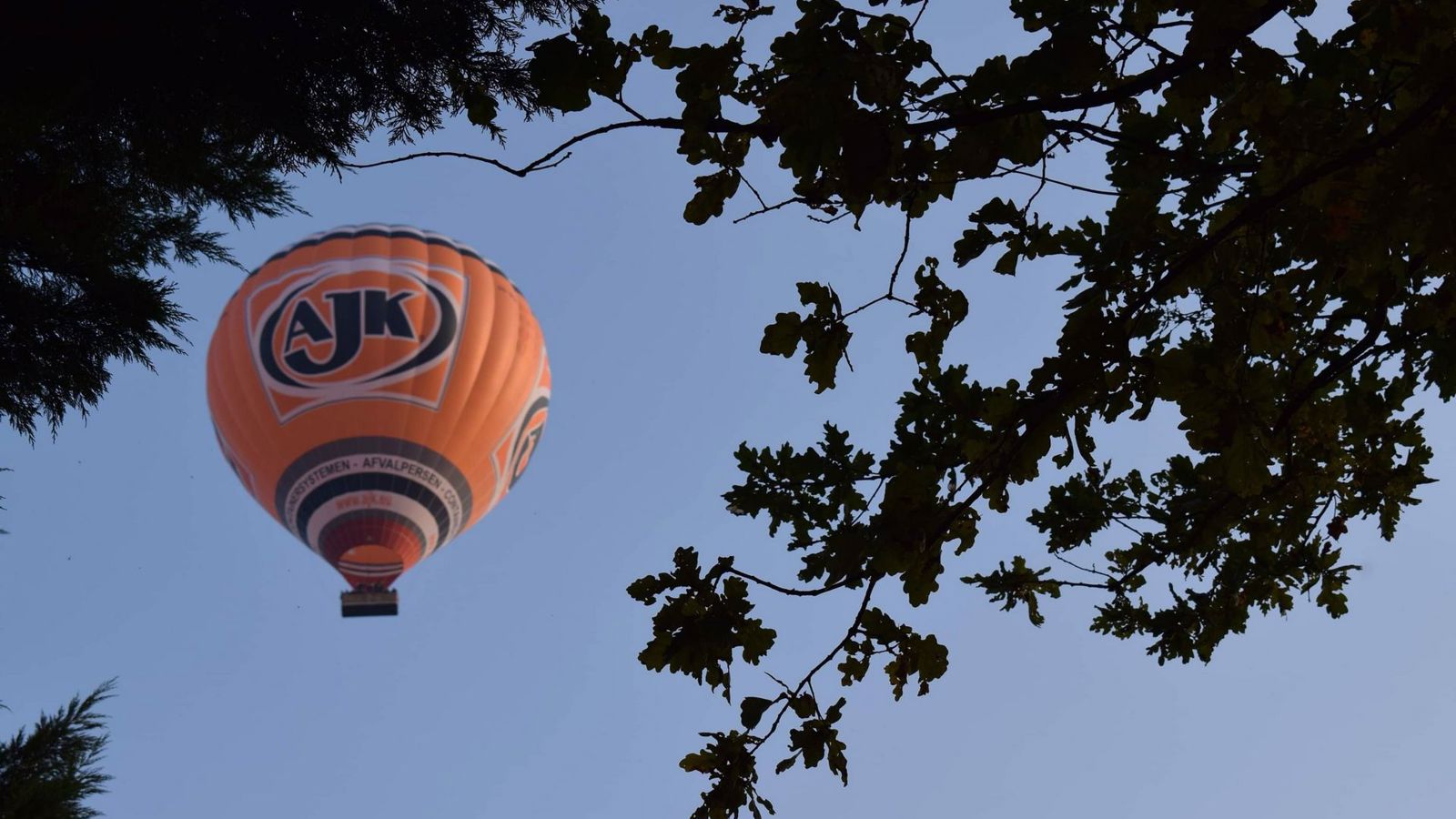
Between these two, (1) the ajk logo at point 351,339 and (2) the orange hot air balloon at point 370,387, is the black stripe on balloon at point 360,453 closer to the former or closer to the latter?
(2) the orange hot air balloon at point 370,387

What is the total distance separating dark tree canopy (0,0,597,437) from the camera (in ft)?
16.6

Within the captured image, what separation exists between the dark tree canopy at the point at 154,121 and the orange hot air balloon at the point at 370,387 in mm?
20678

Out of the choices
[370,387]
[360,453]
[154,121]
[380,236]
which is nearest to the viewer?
[154,121]

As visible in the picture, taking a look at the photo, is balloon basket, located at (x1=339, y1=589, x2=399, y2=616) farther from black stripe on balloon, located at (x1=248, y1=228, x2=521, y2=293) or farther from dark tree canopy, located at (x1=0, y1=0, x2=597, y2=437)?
dark tree canopy, located at (x1=0, y1=0, x2=597, y2=437)

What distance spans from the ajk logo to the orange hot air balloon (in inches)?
1.0

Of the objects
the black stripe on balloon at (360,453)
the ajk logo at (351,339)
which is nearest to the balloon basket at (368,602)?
the black stripe on balloon at (360,453)


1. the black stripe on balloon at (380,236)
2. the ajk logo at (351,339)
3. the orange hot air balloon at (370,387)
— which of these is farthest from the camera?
the black stripe on balloon at (380,236)

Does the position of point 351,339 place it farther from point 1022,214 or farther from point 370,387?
point 1022,214

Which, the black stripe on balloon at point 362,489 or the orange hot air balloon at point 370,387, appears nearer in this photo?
the orange hot air balloon at point 370,387

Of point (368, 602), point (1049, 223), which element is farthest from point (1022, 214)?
point (368, 602)

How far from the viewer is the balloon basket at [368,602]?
29984 millimetres

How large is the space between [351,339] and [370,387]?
1.02 m

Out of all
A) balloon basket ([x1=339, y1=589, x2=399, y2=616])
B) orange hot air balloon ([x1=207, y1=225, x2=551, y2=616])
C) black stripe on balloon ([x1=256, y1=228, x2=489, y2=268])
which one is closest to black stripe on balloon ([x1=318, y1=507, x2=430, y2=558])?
orange hot air balloon ([x1=207, y1=225, x2=551, y2=616])

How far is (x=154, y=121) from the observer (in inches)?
218
